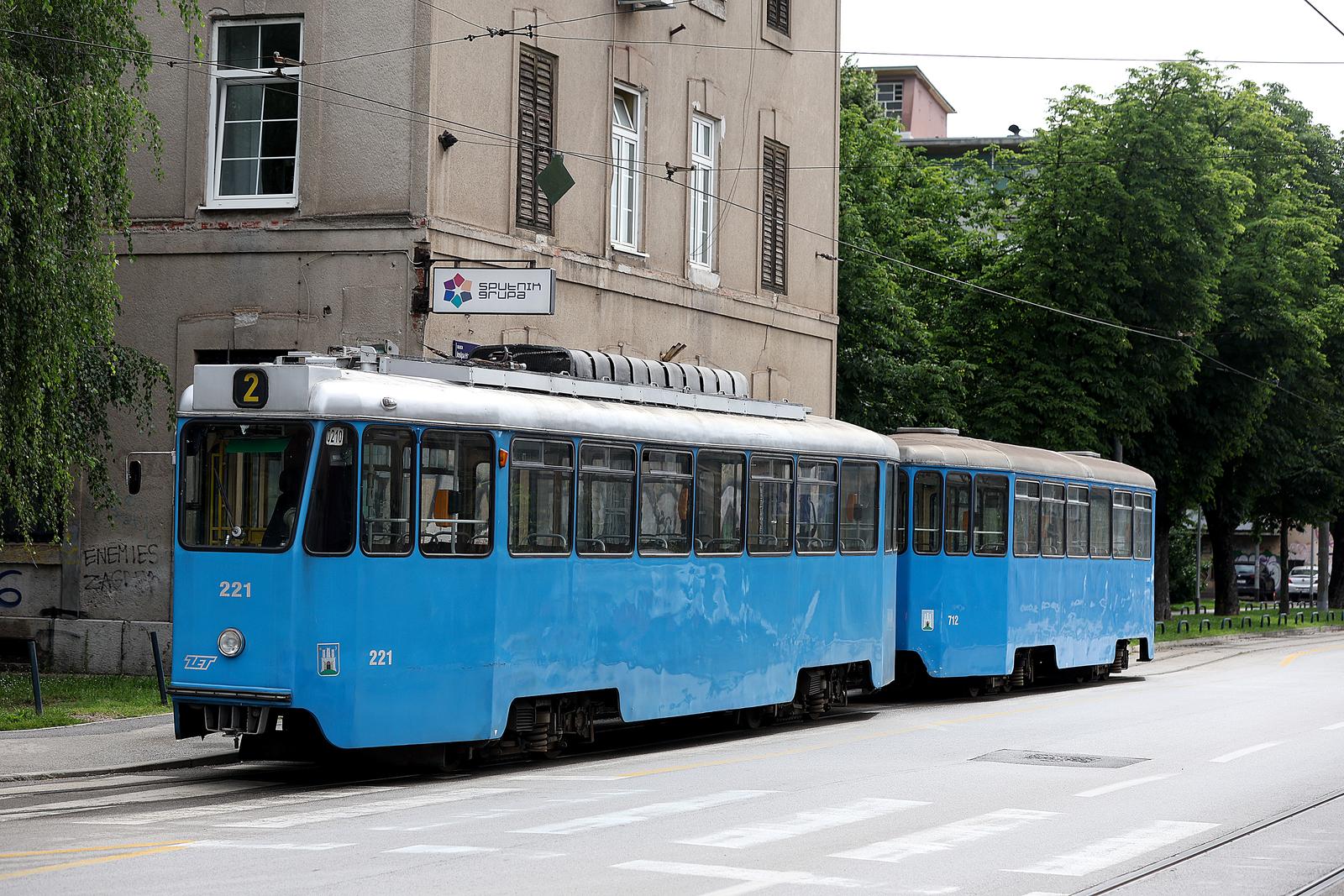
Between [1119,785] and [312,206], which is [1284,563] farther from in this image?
[1119,785]

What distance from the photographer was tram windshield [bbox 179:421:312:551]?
1298cm

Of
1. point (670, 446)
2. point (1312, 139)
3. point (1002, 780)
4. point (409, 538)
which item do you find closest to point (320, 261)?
point (670, 446)

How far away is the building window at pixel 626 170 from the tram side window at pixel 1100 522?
7565 mm

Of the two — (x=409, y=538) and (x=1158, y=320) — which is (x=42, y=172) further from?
(x=1158, y=320)

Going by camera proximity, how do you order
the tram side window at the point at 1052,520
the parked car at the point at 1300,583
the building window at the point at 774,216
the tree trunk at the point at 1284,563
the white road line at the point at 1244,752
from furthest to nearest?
the parked car at the point at 1300,583 → the tree trunk at the point at 1284,563 → the building window at the point at 774,216 → the tram side window at the point at 1052,520 → the white road line at the point at 1244,752

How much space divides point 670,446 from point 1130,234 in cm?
2397

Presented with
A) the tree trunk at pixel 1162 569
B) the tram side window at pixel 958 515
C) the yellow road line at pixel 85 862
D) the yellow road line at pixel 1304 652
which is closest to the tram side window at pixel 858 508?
the tram side window at pixel 958 515

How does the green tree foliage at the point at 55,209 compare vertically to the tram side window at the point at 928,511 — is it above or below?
above

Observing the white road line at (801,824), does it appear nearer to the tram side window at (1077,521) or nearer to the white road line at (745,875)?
the white road line at (745,875)

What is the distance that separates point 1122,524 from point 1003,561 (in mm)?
5302

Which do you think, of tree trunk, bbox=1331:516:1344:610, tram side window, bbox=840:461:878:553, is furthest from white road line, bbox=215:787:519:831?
tree trunk, bbox=1331:516:1344:610

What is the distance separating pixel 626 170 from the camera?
84.9 feet

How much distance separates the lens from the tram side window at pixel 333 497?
1291 centimetres

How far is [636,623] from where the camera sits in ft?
51.6
